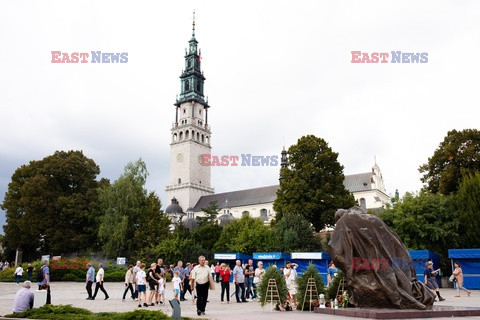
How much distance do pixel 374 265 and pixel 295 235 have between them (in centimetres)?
2771

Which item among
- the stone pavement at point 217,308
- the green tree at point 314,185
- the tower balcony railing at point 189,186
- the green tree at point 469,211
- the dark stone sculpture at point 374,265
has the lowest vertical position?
the stone pavement at point 217,308

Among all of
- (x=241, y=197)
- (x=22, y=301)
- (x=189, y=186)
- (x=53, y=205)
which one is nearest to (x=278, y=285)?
(x=22, y=301)

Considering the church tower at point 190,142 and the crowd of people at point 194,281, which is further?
the church tower at point 190,142

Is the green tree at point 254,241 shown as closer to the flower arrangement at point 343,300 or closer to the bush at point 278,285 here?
the bush at point 278,285

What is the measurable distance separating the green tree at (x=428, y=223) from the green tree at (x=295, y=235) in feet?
31.6

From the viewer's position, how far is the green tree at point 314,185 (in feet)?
145

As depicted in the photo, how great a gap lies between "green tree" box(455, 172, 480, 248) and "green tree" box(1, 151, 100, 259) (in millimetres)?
38435

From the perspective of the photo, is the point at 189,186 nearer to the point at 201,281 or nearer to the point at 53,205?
the point at 53,205

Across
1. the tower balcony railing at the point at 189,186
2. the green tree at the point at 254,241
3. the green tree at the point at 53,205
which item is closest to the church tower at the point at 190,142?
the tower balcony railing at the point at 189,186

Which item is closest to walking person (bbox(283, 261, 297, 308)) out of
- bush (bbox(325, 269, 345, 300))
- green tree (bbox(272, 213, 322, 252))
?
bush (bbox(325, 269, 345, 300))

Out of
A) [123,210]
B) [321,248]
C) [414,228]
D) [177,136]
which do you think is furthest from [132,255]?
[177,136]

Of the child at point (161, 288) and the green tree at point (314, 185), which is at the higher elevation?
the green tree at point (314, 185)

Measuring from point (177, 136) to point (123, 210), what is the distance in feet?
184

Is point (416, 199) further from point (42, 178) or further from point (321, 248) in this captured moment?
point (42, 178)
